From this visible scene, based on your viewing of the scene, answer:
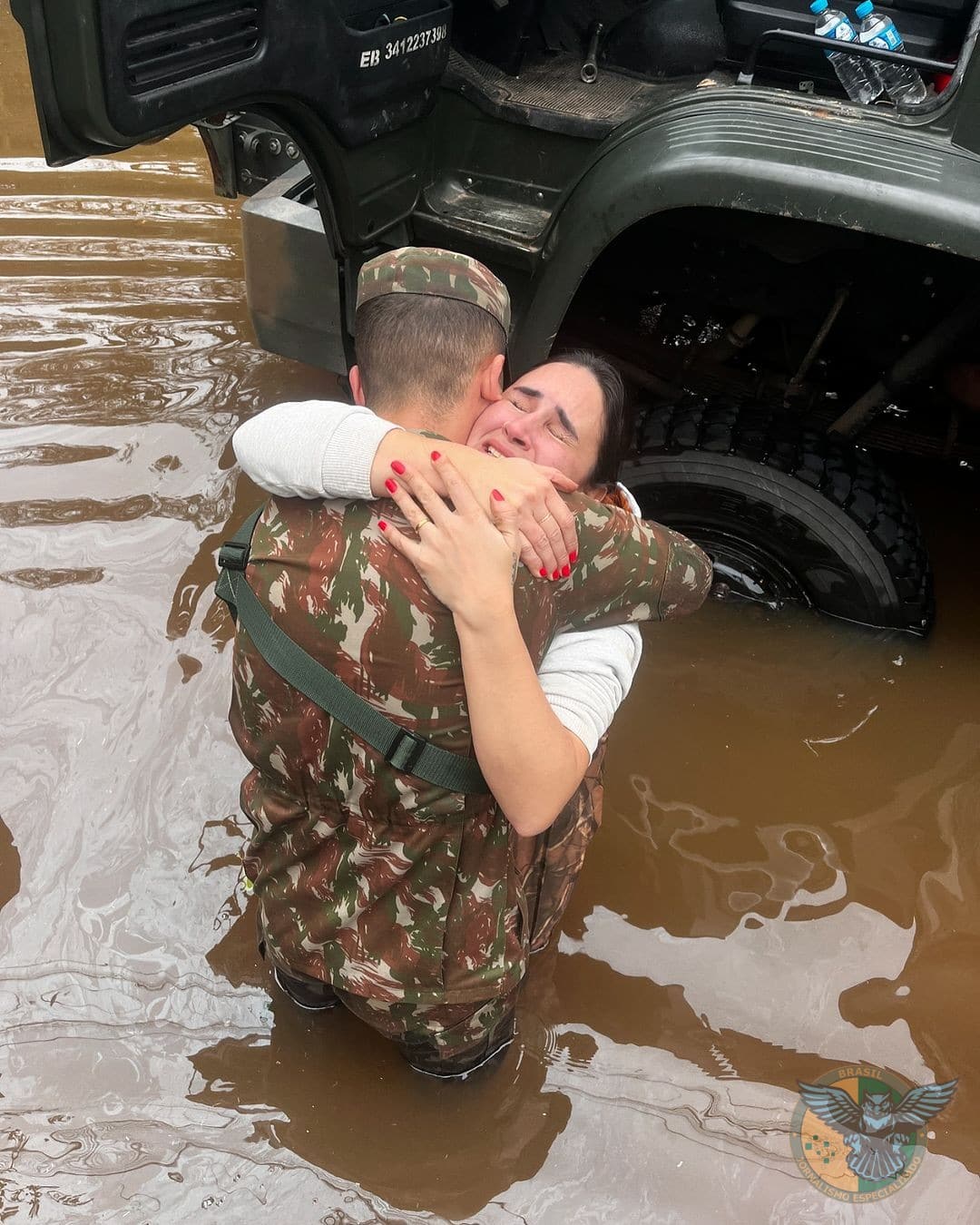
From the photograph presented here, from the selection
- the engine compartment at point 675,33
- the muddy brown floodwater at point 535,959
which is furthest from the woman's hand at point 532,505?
the engine compartment at point 675,33

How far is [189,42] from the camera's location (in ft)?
6.33

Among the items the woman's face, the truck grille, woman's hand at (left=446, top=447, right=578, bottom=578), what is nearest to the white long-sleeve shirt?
woman's hand at (left=446, top=447, right=578, bottom=578)

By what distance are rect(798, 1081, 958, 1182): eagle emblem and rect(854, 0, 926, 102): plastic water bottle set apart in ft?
7.22

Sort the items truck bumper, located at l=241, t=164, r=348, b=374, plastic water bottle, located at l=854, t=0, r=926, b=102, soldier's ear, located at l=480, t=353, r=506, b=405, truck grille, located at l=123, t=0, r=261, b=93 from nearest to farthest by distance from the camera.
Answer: soldier's ear, located at l=480, t=353, r=506, b=405 → truck grille, located at l=123, t=0, r=261, b=93 → plastic water bottle, located at l=854, t=0, r=926, b=102 → truck bumper, located at l=241, t=164, r=348, b=374

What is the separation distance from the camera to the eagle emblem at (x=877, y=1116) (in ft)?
6.43

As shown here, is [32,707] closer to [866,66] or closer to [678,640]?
[678,640]

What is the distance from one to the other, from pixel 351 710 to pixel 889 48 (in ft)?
6.59

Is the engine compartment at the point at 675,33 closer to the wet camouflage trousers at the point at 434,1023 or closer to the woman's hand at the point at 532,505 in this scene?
the woman's hand at the point at 532,505

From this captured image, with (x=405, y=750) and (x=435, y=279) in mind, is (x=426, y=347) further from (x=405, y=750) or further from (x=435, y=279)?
(x=405, y=750)

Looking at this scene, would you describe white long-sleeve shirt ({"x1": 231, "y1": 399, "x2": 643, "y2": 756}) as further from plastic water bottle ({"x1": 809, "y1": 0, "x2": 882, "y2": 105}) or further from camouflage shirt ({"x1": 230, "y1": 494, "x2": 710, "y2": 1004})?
plastic water bottle ({"x1": 809, "y1": 0, "x2": 882, "y2": 105})

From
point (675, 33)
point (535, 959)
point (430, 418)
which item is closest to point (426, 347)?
point (430, 418)

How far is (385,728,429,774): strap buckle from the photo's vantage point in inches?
56.7

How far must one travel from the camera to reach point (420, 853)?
1577 mm

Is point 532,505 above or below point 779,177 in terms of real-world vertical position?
below
